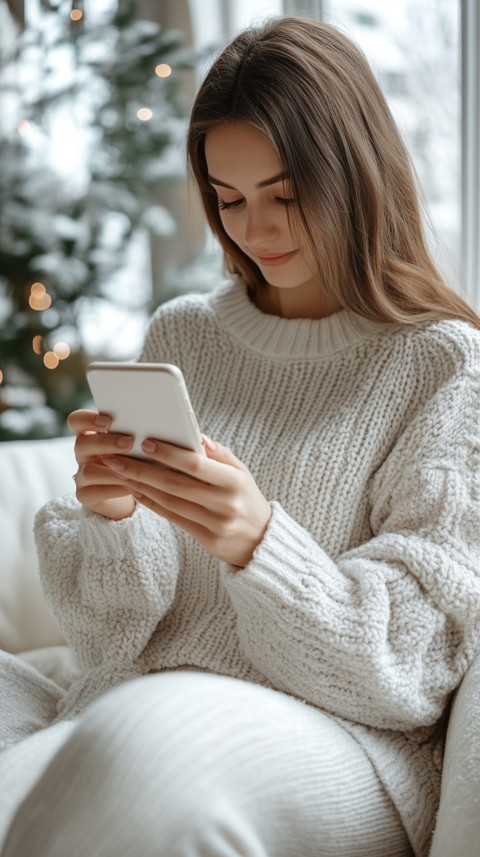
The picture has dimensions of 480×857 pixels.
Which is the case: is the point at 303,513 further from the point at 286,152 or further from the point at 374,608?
the point at 286,152

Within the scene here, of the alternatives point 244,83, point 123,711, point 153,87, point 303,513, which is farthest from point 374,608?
point 153,87

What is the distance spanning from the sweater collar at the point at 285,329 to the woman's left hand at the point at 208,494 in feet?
1.01

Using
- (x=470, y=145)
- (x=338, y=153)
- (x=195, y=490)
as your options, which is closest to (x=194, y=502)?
(x=195, y=490)

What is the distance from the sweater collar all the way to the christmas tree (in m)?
1.18

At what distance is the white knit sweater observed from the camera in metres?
1.06

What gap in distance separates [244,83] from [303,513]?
533 millimetres

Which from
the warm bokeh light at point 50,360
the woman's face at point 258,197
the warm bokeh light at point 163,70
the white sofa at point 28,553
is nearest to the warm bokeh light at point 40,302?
the warm bokeh light at point 50,360

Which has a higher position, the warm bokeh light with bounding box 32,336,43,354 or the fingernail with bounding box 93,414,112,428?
the fingernail with bounding box 93,414,112,428

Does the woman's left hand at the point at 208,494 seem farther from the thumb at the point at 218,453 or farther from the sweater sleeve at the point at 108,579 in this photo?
the sweater sleeve at the point at 108,579

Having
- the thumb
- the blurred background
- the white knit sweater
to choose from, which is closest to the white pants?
the white knit sweater

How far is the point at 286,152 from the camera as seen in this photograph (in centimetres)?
116

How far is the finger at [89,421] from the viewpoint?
42.6 inches

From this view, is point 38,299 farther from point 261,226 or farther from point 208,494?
point 208,494

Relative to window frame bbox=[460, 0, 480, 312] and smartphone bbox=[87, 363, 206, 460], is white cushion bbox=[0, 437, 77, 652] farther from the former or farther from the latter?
window frame bbox=[460, 0, 480, 312]
